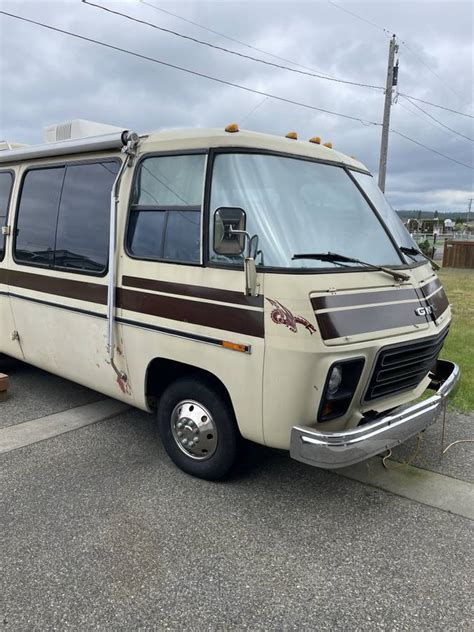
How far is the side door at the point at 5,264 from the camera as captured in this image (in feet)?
17.1

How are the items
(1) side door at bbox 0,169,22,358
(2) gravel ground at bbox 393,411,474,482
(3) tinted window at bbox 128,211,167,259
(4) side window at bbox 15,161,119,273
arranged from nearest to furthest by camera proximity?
(3) tinted window at bbox 128,211,167,259 → (2) gravel ground at bbox 393,411,474,482 → (4) side window at bbox 15,161,119,273 → (1) side door at bbox 0,169,22,358

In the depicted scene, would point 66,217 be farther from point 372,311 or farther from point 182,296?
point 372,311

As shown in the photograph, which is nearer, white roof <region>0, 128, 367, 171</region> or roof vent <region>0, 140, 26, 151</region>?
white roof <region>0, 128, 367, 171</region>

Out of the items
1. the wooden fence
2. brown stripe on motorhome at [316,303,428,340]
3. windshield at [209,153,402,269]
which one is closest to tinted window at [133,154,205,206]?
windshield at [209,153,402,269]

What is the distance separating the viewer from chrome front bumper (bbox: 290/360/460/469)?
115 inches

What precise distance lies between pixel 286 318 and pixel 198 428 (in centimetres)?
115

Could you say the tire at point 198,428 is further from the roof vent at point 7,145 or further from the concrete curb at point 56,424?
the roof vent at point 7,145

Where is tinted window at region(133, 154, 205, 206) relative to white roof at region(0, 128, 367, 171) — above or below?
below

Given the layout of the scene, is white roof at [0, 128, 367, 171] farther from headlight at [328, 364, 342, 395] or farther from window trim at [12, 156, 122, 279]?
headlight at [328, 364, 342, 395]

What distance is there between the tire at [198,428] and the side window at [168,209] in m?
0.93

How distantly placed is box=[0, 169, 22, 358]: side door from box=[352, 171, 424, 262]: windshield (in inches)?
136

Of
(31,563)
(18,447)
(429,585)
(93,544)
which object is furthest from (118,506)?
(429,585)

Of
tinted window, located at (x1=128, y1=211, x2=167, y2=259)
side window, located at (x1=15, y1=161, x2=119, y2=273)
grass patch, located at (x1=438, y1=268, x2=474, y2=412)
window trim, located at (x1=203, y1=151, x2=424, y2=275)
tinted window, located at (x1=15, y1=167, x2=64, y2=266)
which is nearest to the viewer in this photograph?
window trim, located at (x1=203, y1=151, x2=424, y2=275)

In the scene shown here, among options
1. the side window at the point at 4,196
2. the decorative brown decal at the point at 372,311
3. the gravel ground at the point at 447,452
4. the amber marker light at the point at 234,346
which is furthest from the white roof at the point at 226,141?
the gravel ground at the point at 447,452
